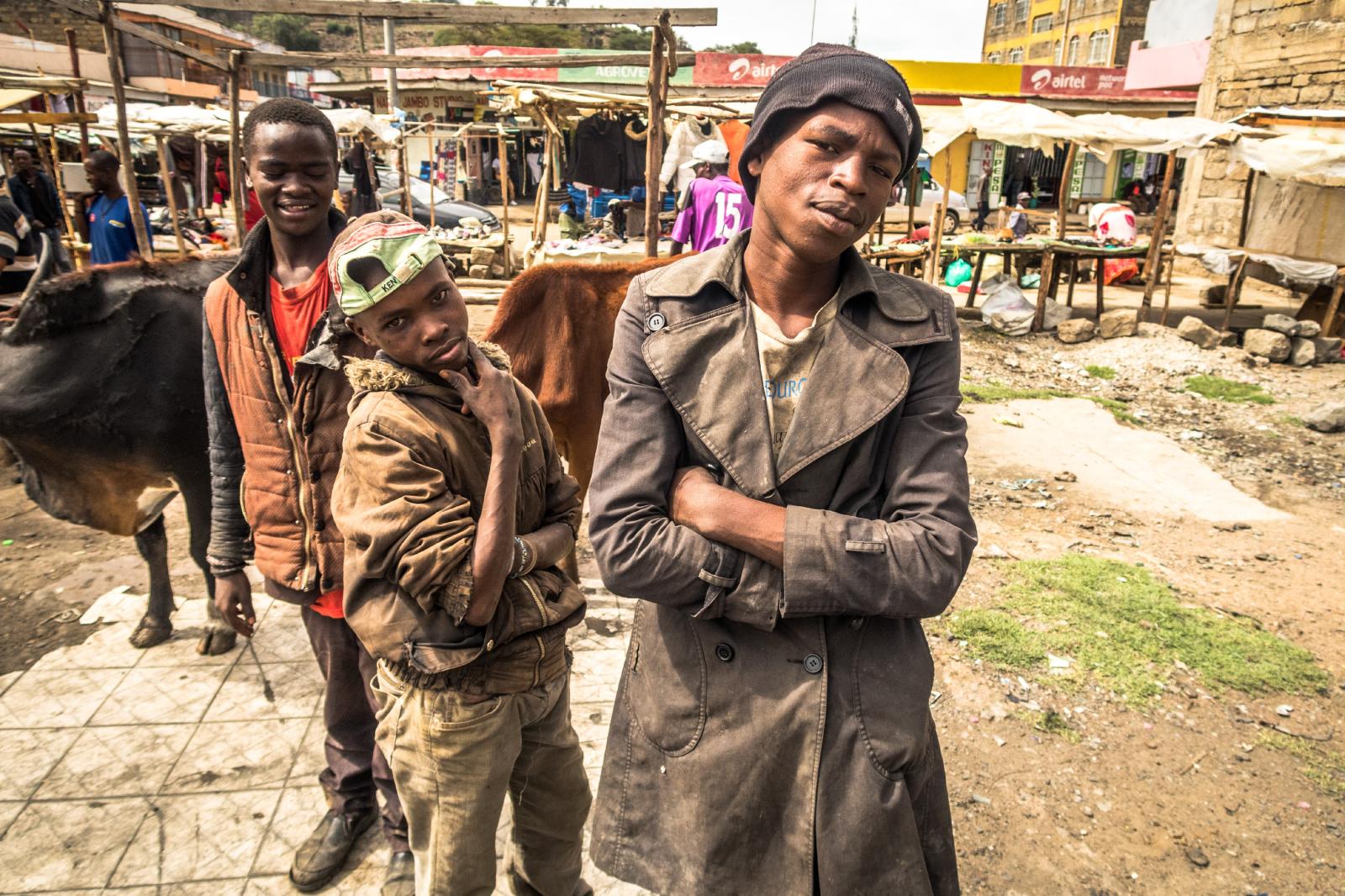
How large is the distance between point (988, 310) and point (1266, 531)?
21.4 ft

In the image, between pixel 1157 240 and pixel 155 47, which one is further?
pixel 155 47

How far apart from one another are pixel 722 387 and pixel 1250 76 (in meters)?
16.8

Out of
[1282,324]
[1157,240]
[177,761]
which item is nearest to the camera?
[177,761]

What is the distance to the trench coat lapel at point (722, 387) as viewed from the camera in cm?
145

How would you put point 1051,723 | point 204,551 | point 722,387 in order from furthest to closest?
point 204,551 → point 1051,723 → point 722,387

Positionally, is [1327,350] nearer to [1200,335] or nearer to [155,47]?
[1200,335]

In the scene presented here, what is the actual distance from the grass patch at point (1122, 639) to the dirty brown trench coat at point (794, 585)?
2625 millimetres

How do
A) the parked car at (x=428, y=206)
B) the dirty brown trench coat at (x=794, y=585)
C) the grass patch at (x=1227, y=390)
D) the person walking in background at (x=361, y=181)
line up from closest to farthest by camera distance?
the dirty brown trench coat at (x=794, y=585) < the grass patch at (x=1227, y=390) < the person walking in background at (x=361, y=181) < the parked car at (x=428, y=206)

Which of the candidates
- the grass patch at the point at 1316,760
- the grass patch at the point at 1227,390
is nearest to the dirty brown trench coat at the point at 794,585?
the grass patch at the point at 1316,760

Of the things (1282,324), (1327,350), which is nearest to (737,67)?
(1282,324)

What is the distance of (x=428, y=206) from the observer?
17.0 m

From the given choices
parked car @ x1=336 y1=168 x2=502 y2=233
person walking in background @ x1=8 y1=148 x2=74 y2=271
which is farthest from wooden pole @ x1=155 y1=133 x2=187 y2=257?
parked car @ x1=336 y1=168 x2=502 y2=233

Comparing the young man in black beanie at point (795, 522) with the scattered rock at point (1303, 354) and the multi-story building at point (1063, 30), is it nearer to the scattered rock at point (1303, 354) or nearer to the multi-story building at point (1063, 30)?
the scattered rock at point (1303, 354)

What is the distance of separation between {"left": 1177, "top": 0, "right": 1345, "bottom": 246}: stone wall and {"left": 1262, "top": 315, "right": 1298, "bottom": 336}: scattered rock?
2840mm
